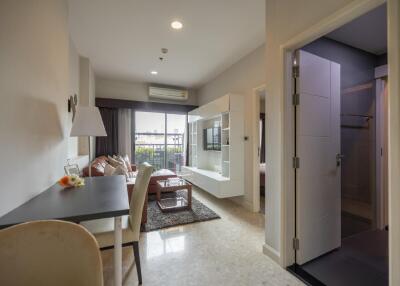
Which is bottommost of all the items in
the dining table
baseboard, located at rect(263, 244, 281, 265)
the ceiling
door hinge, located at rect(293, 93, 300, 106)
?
baseboard, located at rect(263, 244, 281, 265)

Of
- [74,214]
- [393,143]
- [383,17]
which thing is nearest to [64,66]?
[74,214]

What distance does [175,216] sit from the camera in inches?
118

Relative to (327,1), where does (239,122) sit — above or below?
below

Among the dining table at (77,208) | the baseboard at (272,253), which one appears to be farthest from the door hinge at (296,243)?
the dining table at (77,208)

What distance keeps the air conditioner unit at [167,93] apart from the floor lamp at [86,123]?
3.09 m

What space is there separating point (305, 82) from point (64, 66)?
2.44m

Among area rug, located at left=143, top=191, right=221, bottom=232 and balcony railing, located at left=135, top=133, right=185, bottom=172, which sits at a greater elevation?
A: balcony railing, located at left=135, top=133, right=185, bottom=172

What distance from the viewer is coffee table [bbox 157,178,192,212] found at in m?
3.28

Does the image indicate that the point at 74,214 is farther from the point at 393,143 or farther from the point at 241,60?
the point at 241,60

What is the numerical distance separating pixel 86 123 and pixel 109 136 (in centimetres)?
298

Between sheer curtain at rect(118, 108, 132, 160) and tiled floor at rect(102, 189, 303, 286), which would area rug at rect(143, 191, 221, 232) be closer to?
tiled floor at rect(102, 189, 303, 286)

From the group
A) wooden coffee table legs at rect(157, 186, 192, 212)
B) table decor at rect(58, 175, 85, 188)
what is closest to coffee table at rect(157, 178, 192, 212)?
wooden coffee table legs at rect(157, 186, 192, 212)

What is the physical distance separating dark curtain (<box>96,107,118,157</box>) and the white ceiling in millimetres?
1022

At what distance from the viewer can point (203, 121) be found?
16.6 ft
